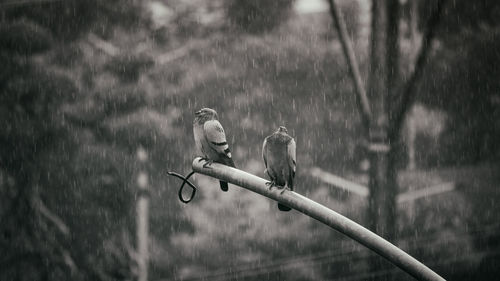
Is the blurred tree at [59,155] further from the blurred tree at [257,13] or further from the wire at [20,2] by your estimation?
the blurred tree at [257,13]

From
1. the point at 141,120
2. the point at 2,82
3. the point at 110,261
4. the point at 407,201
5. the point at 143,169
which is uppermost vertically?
the point at 2,82

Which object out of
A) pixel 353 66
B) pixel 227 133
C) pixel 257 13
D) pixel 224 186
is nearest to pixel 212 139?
pixel 224 186

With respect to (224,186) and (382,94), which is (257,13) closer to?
(382,94)

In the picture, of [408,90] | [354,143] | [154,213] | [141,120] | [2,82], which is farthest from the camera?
[354,143]

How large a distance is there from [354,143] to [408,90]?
5.65 m

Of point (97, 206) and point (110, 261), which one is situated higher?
point (97, 206)

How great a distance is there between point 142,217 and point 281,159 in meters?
7.27

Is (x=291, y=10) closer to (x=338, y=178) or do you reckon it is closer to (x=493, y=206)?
(x=338, y=178)

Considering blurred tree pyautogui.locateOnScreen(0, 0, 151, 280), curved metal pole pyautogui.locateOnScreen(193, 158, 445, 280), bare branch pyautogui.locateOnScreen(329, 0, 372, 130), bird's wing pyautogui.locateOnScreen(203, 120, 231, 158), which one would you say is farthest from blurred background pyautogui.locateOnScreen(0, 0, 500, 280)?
curved metal pole pyautogui.locateOnScreen(193, 158, 445, 280)

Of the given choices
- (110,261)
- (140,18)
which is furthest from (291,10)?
(110,261)

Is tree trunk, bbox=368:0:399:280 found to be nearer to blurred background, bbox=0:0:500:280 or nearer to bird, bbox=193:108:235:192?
bird, bbox=193:108:235:192

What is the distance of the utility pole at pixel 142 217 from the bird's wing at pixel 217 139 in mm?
6274

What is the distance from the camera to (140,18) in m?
8.95

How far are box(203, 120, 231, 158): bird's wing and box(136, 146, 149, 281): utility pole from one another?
6274 mm
